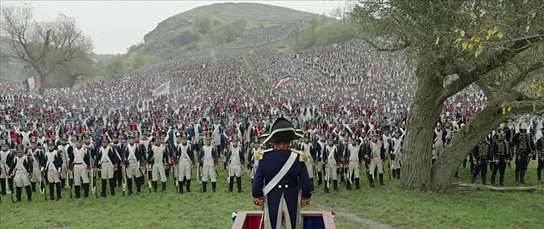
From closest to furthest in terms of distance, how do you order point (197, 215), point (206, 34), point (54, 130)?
point (197, 215), point (54, 130), point (206, 34)

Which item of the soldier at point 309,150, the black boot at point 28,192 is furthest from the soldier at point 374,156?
the black boot at point 28,192

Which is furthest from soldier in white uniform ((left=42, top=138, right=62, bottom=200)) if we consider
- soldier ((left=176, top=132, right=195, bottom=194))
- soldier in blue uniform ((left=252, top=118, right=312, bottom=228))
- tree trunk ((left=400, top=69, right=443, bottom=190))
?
tree trunk ((left=400, top=69, right=443, bottom=190))

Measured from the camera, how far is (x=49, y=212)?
1195 cm

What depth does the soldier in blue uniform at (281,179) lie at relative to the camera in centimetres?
534

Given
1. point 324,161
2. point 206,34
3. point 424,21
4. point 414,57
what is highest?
point 206,34

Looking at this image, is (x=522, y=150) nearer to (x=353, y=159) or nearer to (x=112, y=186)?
(x=353, y=159)

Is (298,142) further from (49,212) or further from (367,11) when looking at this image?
(49,212)

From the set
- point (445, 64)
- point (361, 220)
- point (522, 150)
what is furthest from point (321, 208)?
point (522, 150)

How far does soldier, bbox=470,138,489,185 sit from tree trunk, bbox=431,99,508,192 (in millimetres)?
1827

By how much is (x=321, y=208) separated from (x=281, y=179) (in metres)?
7.18

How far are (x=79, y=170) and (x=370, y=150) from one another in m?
9.12

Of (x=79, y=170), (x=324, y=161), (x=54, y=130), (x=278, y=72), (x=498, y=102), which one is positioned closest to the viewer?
(x=498, y=102)

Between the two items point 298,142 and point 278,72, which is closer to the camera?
point 298,142

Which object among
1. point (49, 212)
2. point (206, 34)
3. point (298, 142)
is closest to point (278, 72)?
point (298, 142)
